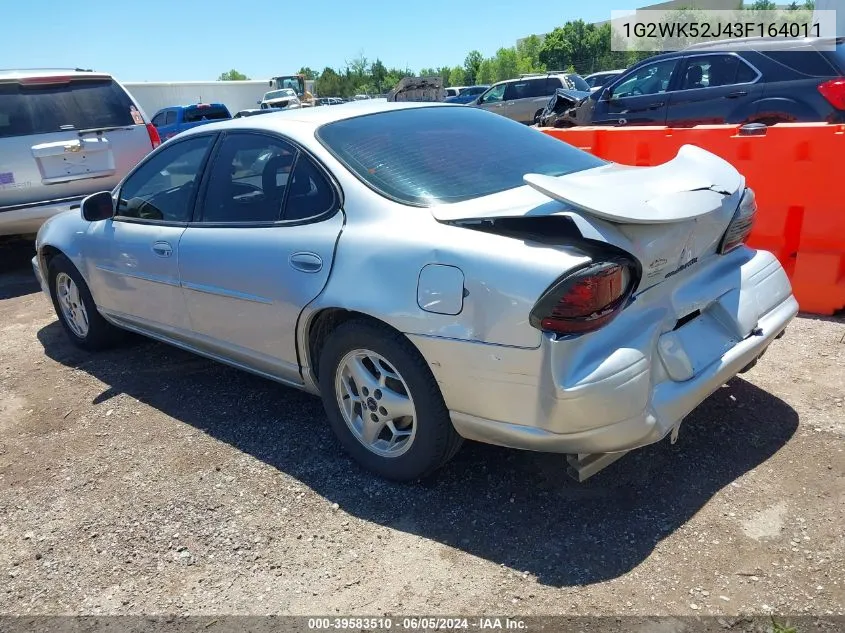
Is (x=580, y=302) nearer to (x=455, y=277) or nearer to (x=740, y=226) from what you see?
(x=455, y=277)

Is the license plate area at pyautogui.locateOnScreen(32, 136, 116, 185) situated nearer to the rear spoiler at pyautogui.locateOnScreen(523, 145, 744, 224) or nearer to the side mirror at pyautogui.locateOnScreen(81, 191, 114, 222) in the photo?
the side mirror at pyautogui.locateOnScreen(81, 191, 114, 222)

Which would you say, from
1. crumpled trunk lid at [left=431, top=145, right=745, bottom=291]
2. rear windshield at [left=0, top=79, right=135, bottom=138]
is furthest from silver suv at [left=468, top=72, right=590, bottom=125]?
crumpled trunk lid at [left=431, top=145, right=745, bottom=291]

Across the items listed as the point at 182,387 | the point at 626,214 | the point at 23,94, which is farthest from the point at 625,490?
the point at 23,94

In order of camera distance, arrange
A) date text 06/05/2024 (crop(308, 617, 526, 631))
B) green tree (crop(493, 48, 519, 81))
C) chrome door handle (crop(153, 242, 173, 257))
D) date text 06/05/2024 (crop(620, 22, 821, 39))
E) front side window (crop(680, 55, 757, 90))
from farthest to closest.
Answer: green tree (crop(493, 48, 519, 81)), date text 06/05/2024 (crop(620, 22, 821, 39)), front side window (crop(680, 55, 757, 90)), chrome door handle (crop(153, 242, 173, 257)), date text 06/05/2024 (crop(308, 617, 526, 631))

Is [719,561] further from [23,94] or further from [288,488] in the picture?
[23,94]

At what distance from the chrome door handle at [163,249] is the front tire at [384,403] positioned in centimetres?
130

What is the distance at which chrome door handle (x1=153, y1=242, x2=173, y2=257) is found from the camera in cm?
379

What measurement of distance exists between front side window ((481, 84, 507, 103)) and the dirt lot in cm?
1773

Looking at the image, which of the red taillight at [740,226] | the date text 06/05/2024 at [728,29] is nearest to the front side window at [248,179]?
the red taillight at [740,226]

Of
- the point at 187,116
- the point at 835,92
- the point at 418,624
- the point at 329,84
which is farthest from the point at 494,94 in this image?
the point at 329,84

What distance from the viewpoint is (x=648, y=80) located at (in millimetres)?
9633

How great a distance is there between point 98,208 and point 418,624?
337cm

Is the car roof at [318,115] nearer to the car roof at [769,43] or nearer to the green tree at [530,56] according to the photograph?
the car roof at [769,43]

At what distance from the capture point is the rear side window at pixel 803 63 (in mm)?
7699
